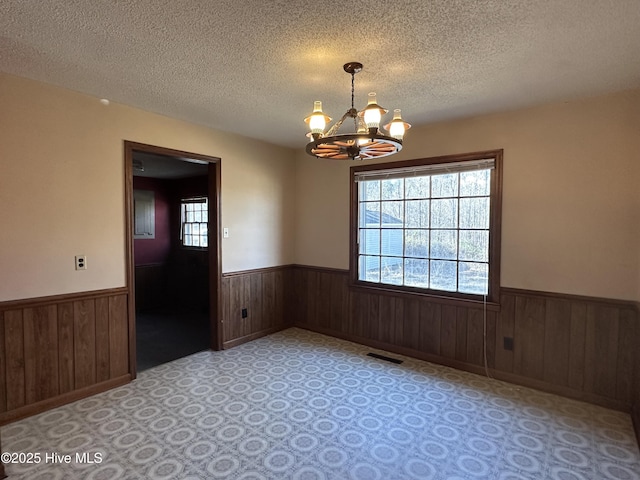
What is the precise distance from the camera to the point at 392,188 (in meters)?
4.01

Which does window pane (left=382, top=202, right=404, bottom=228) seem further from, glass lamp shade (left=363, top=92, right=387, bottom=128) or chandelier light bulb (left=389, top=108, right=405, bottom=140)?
glass lamp shade (left=363, top=92, right=387, bottom=128)

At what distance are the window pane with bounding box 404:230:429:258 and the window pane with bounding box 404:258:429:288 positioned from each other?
0.08m

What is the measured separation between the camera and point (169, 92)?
282 cm

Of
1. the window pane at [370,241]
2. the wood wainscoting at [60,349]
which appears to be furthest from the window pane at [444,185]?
the wood wainscoting at [60,349]

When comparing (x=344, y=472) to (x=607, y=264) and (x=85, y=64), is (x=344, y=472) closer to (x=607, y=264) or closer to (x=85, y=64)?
(x=607, y=264)

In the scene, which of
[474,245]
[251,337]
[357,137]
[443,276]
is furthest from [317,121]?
[251,337]

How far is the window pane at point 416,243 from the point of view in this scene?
12.4 ft

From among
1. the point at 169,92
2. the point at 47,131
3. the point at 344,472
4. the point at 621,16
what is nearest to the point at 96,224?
the point at 47,131

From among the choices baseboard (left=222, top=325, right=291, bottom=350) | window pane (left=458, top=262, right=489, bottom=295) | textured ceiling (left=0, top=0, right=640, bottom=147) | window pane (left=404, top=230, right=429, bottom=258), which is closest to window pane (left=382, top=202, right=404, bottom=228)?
window pane (left=404, top=230, right=429, bottom=258)

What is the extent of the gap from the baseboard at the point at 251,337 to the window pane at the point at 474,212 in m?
2.64

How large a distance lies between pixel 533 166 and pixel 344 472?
113 inches

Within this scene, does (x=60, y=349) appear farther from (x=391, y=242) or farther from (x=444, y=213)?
(x=444, y=213)

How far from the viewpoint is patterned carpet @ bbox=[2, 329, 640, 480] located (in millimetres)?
2061

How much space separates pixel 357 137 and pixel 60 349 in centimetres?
280
